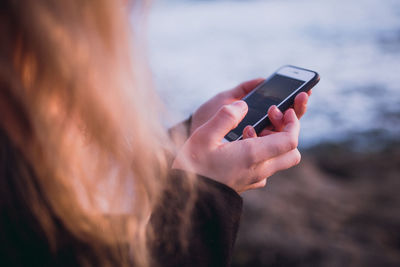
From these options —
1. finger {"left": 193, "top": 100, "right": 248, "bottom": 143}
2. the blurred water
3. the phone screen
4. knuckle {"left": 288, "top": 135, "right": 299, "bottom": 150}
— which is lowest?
the blurred water

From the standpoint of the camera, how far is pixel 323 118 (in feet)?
14.3

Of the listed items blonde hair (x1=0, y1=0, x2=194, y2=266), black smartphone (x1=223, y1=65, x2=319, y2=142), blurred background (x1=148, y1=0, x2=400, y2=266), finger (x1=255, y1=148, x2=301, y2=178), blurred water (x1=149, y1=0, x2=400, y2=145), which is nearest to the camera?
blonde hair (x1=0, y1=0, x2=194, y2=266)

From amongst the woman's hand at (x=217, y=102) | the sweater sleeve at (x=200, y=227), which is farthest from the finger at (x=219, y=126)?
the woman's hand at (x=217, y=102)

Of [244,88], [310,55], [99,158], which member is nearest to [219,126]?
[99,158]

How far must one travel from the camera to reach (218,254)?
2.46 ft

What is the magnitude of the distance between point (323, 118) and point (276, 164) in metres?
3.84

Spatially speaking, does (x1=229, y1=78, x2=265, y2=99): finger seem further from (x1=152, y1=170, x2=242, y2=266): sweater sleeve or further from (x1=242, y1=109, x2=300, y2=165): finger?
(x1=152, y1=170, x2=242, y2=266): sweater sleeve

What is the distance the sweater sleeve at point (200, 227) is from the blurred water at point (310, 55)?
1.60 ft

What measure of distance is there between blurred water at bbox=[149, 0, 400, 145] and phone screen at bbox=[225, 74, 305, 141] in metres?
0.35

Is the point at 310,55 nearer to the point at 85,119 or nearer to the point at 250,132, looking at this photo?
the point at 250,132

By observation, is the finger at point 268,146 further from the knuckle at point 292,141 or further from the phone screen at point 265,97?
the phone screen at point 265,97

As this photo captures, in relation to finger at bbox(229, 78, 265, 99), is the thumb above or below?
above

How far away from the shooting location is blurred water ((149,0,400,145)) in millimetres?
4332

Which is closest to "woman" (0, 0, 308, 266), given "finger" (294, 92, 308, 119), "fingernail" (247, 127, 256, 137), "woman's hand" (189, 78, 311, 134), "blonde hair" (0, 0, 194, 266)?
"blonde hair" (0, 0, 194, 266)
